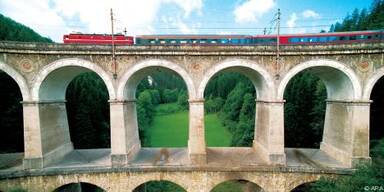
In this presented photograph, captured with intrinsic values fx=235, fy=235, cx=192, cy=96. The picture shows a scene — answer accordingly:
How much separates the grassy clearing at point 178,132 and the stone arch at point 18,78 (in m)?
26.5

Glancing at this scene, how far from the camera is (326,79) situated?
1766 cm

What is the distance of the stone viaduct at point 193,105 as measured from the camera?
14422mm

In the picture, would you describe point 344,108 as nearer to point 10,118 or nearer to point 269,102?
point 269,102

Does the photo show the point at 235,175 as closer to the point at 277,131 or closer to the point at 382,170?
the point at 277,131

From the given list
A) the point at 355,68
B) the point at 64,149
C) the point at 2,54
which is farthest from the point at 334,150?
the point at 2,54

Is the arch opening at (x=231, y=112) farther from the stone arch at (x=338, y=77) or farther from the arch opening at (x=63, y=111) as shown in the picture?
the arch opening at (x=63, y=111)

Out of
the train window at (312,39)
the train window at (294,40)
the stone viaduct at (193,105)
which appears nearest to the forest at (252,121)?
the stone viaduct at (193,105)

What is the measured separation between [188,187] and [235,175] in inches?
118

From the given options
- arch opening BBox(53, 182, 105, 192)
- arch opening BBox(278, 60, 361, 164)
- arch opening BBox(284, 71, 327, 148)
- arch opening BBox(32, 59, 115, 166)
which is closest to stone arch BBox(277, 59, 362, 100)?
arch opening BBox(278, 60, 361, 164)

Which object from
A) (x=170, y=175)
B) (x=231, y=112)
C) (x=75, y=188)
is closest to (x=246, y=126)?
(x=231, y=112)

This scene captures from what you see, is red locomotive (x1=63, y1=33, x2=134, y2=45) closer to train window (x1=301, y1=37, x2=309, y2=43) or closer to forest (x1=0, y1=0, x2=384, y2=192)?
forest (x1=0, y1=0, x2=384, y2=192)

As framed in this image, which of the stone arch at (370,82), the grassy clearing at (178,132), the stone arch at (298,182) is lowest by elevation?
the grassy clearing at (178,132)

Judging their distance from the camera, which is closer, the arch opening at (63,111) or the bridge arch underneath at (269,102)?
the arch opening at (63,111)

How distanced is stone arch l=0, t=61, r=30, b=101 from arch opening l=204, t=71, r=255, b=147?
39.2 feet
